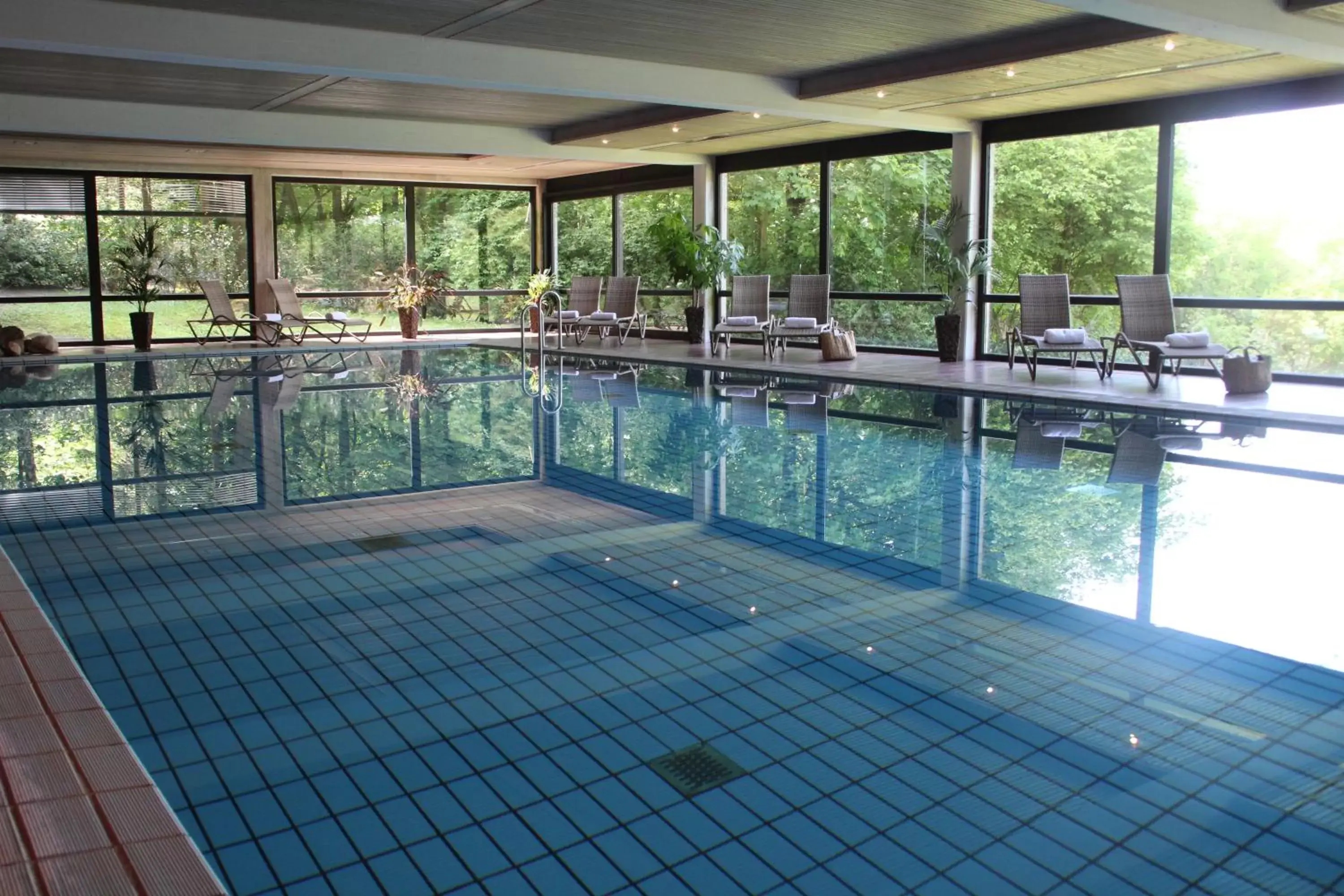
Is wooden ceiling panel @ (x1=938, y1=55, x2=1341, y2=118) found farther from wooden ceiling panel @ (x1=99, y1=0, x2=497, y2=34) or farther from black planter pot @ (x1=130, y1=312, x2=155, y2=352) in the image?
black planter pot @ (x1=130, y1=312, x2=155, y2=352)

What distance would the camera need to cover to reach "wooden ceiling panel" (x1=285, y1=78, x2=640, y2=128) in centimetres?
1039

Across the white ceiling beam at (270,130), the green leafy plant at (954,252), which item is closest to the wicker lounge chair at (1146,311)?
the green leafy plant at (954,252)

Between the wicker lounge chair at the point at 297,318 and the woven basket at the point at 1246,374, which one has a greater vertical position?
the wicker lounge chair at the point at 297,318

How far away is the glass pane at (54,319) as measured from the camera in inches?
616

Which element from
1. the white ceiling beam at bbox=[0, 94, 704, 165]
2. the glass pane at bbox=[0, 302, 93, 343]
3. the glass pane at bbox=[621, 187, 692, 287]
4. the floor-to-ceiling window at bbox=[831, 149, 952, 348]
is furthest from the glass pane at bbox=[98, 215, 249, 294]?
the floor-to-ceiling window at bbox=[831, 149, 952, 348]

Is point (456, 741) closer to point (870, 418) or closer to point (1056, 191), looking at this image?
point (870, 418)

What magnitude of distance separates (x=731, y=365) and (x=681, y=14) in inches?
200

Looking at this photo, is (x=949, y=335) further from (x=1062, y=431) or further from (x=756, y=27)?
(x=756, y=27)

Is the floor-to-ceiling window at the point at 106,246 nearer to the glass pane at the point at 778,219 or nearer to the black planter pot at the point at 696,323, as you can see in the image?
the black planter pot at the point at 696,323

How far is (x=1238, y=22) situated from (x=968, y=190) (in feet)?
17.4

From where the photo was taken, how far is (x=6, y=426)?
27.3ft

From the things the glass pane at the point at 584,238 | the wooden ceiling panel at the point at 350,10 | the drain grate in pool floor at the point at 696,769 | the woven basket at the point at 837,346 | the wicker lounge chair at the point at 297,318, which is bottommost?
the drain grate in pool floor at the point at 696,769

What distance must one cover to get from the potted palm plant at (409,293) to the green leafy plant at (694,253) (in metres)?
5.01

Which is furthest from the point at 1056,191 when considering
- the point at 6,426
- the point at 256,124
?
the point at 6,426
